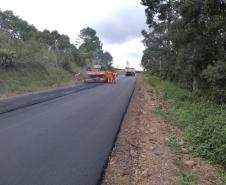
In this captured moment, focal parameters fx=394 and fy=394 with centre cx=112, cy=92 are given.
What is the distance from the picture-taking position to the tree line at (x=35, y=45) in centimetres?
3621

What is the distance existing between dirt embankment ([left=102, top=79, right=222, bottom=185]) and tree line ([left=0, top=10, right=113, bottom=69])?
23.1 metres

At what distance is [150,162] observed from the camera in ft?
26.5

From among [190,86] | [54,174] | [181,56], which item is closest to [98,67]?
[190,86]

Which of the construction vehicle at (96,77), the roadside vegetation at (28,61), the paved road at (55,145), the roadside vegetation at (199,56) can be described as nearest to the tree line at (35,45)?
the roadside vegetation at (28,61)

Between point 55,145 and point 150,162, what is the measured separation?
7.35 ft

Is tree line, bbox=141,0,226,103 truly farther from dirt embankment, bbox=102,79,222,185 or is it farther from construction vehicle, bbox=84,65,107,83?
construction vehicle, bbox=84,65,107,83

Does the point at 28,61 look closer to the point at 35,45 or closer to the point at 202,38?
the point at 35,45

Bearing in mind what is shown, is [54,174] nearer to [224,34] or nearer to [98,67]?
[224,34]

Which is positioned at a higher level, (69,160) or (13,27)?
(13,27)

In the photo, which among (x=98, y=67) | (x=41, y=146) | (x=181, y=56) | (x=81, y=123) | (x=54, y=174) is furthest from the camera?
(x=98, y=67)

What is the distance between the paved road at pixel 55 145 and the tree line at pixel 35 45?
19.8 metres

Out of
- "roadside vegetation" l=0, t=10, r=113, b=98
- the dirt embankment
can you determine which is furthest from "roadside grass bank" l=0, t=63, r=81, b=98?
the dirt embankment

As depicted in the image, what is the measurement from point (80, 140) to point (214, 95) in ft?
39.4

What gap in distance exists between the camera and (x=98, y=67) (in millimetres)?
42281
